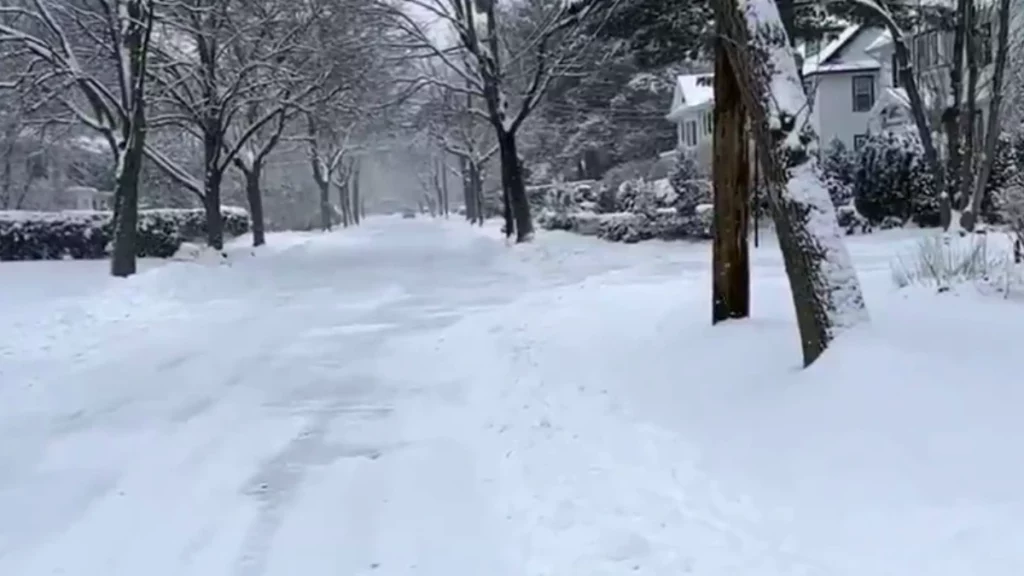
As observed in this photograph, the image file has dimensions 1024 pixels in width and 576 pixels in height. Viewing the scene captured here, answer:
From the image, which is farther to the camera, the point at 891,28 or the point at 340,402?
the point at 891,28

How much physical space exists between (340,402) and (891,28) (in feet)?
58.2

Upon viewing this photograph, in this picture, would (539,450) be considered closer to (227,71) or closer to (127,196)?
(127,196)

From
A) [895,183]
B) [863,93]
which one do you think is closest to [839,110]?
[863,93]

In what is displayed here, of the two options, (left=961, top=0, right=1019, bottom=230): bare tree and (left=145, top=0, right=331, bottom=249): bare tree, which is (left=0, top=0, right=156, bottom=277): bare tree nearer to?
(left=145, top=0, right=331, bottom=249): bare tree

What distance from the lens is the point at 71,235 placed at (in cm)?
2953

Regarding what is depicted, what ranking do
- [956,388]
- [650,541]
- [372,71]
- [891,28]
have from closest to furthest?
1. [650,541]
2. [956,388]
3. [891,28]
4. [372,71]

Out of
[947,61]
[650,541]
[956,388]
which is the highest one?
[947,61]

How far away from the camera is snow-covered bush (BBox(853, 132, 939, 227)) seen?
27078mm

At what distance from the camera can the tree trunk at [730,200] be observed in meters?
9.54

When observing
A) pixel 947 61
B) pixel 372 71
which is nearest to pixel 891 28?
pixel 947 61

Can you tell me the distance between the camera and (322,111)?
2905 centimetres

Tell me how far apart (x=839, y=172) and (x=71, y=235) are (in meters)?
23.0

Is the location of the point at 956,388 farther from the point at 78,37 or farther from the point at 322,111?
the point at 322,111

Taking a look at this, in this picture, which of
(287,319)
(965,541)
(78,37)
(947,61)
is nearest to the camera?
(965,541)
